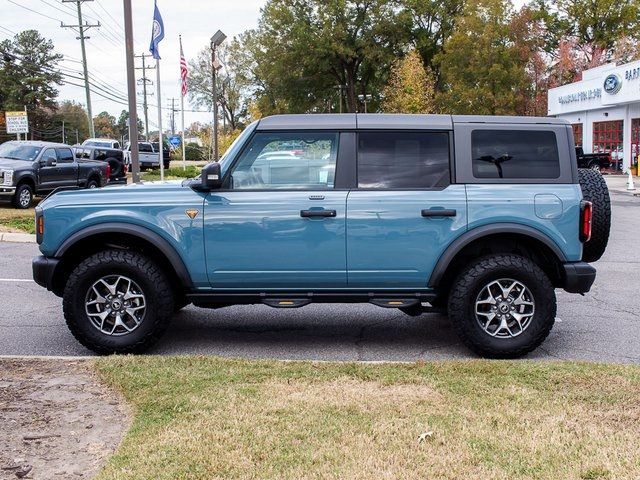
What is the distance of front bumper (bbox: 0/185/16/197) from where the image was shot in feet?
60.0

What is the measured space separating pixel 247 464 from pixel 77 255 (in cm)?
324

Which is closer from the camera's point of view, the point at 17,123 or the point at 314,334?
the point at 314,334

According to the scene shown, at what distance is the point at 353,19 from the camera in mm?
59812

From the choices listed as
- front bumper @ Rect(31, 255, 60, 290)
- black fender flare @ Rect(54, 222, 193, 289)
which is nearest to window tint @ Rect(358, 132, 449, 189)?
black fender flare @ Rect(54, 222, 193, 289)

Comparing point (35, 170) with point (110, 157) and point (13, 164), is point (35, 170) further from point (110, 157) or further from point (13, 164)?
point (110, 157)

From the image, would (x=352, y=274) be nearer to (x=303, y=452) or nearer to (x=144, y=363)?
(x=144, y=363)

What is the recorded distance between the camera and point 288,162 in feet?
20.1

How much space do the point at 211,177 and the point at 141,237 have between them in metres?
0.73

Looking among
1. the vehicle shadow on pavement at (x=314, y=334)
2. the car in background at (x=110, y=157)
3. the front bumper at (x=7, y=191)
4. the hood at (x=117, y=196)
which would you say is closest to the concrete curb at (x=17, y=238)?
the front bumper at (x=7, y=191)

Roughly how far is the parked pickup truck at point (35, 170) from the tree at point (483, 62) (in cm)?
3664

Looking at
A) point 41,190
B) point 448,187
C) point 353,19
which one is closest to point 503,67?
point 353,19

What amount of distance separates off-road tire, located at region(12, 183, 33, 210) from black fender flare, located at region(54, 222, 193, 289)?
539 inches

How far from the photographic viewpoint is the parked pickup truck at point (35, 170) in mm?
18422

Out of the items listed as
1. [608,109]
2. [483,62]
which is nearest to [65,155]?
[608,109]
